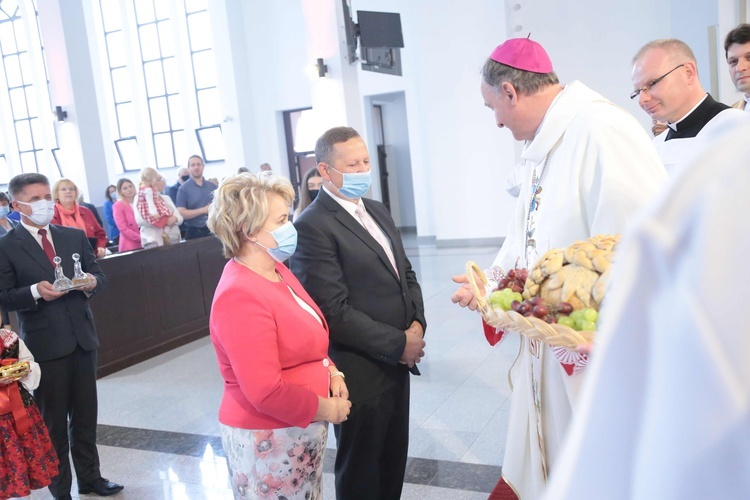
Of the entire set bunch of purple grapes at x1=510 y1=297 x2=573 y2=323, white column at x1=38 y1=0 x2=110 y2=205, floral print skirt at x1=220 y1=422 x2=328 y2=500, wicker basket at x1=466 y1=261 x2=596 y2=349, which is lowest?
floral print skirt at x1=220 y1=422 x2=328 y2=500

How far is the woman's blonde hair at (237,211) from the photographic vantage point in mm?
2160

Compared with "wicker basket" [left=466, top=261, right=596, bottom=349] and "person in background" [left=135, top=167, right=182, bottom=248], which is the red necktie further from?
"person in background" [left=135, top=167, right=182, bottom=248]

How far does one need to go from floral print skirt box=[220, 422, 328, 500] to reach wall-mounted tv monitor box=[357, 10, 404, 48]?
747 cm

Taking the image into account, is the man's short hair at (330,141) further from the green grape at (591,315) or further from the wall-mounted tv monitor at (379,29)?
the wall-mounted tv monitor at (379,29)

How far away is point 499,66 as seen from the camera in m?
2.09

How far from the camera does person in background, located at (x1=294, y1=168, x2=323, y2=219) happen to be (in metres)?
3.92

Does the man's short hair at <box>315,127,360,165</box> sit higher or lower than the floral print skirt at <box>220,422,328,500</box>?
higher

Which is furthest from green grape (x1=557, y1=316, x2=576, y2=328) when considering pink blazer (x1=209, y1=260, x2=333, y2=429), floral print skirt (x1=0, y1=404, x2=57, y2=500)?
floral print skirt (x1=0, y1=404, x2=57, y2=500)

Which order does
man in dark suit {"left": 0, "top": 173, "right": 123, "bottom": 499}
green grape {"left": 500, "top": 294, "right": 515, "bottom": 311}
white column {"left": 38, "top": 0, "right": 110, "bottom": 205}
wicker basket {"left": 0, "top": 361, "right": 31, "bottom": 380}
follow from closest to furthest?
green grape {"left": 500, "top": 294, "right": 515, "bottom": 311} < wicker basket {"left": 0, "top": 361, "right": 31, "bottom": 380} < man in dark suit {"left": 0, "top": 173, "right": 123, "bottom": 499} < white column {"left": 38, "top": 0, "right": 110, "bottom": 205}

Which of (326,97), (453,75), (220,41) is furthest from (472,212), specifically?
(220,41)

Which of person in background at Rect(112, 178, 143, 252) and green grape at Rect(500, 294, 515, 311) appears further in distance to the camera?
person in background at Rect(112, 178, 143, 252)

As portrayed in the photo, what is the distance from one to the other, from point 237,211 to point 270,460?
83 cm

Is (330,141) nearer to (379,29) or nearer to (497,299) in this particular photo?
(497,299)

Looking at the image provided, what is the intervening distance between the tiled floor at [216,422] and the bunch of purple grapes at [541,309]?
77.3 inches
